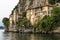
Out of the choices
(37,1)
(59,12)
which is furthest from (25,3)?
(59,12)

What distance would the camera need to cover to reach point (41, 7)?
493 feet

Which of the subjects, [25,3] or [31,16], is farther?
[25,3]

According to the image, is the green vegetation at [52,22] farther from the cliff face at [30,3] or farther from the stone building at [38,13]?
the cliff face at [30,3]

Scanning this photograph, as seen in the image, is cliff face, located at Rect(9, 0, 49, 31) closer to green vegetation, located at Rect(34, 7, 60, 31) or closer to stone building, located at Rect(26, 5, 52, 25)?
stone building, located at Rect(26, 5, 52, 25)

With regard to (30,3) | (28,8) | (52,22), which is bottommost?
(52,22)

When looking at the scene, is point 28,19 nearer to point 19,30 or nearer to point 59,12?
point 19,30

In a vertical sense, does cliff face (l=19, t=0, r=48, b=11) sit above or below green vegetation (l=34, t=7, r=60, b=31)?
above

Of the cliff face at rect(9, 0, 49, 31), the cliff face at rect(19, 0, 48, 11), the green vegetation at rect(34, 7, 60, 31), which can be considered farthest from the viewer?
the cliff face at rect(19, 0, 48, 11)

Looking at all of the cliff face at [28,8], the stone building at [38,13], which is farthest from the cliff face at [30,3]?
the stone building at [38,13]

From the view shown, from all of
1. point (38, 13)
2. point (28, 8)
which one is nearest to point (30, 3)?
point (28, 8)


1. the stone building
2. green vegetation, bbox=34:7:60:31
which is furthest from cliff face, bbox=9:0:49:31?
green vegetation, bbox=34:7:60:31

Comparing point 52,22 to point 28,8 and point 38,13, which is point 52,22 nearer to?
point 38,13

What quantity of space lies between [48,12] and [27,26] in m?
17.2

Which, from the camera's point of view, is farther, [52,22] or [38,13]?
[38,13]
